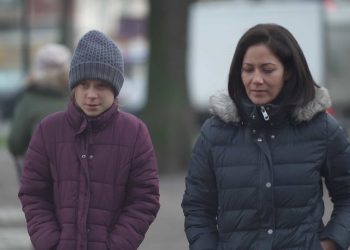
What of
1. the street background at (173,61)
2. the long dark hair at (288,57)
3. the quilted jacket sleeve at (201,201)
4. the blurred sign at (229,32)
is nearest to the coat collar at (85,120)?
the quilted jacket sleeve at (201,201)

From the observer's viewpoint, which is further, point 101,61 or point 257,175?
point 101,61

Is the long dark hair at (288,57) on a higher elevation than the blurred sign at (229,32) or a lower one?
higher

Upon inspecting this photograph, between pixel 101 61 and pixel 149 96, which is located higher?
pixel 101 61

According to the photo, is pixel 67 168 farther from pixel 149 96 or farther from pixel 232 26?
pixel 232 26

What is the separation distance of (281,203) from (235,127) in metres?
0.34

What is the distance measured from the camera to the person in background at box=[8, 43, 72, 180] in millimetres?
6961

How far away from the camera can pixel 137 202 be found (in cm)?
435

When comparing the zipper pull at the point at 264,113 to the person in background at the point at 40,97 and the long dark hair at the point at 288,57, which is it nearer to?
the long dark hair at the point at 288,57

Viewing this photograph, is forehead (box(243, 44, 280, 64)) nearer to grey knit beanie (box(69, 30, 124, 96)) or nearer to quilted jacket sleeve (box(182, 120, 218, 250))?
quilted jacket sleeve (box(182, 120, 218, 250))

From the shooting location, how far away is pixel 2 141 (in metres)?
24.1

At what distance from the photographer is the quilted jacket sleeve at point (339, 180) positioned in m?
4.09

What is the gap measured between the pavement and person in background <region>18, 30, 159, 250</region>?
353cm

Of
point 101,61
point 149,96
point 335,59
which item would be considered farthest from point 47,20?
point 101,61

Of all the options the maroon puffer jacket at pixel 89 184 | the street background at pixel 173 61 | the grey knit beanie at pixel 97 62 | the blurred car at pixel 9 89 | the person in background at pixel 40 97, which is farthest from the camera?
the blurred car at pixel 9 89
